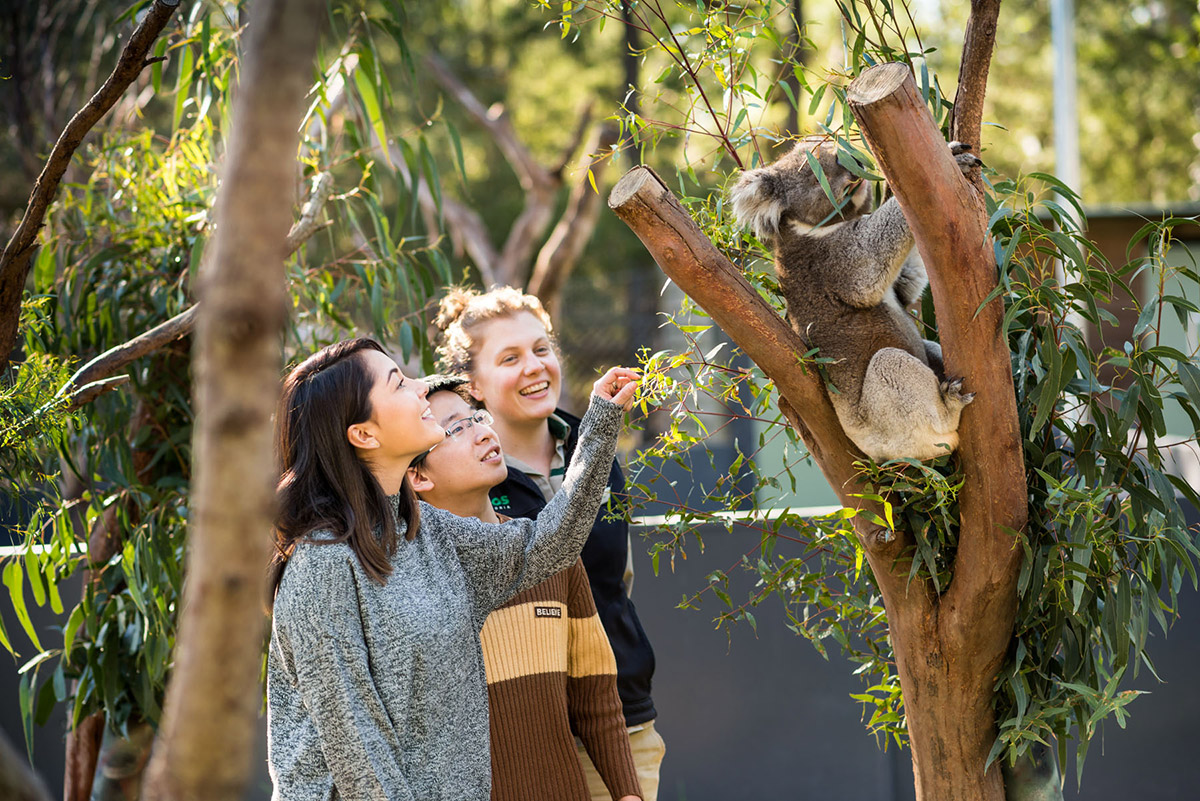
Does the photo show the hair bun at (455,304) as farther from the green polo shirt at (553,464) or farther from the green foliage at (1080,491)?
the green foliage at (1080,491)

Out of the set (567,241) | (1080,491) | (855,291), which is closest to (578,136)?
(567,241)

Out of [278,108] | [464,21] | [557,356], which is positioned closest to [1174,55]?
[464,21]

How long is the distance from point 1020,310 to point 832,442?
1.05 feet

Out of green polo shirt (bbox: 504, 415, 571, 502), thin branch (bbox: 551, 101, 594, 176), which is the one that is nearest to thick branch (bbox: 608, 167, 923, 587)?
green polo shirt (bbox: 504, 415, 571, 502)

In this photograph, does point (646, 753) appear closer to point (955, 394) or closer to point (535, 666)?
point (535, 666)

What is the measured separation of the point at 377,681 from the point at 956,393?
0.86 metres

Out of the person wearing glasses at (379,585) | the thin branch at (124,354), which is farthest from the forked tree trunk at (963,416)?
the thin branch at (124,354)

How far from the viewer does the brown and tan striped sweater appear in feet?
4.95

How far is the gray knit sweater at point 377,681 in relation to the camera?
1.18 metres

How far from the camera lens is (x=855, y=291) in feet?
5.66

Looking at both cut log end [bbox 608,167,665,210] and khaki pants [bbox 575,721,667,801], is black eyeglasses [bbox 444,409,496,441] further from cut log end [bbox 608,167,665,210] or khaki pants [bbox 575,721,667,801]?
khaki pants [bbox 575,721,667,801]

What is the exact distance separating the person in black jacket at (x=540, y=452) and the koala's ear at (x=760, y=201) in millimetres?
457

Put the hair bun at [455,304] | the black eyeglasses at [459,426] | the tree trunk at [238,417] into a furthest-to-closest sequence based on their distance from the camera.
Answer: the hair bun at [455,304]
the black eyeglasses at [459,426]
the tree trunk at [238,417]

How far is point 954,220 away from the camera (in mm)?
1282
